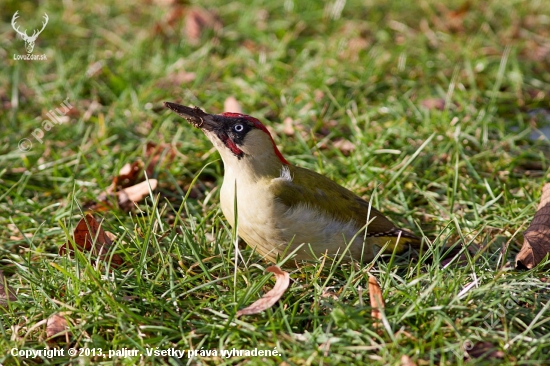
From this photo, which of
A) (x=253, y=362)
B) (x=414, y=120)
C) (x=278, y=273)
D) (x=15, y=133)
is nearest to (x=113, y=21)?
(x=15, y=133)

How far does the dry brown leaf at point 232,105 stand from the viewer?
184 inches

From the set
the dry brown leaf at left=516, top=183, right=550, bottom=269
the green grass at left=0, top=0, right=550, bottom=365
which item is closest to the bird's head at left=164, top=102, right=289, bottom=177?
the green grass at left=0, top=0, right=550, bottom=365

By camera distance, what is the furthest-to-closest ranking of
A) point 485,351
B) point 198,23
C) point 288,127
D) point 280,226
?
point 198,23 < point 288,127 < point 280,226 < point 485,351

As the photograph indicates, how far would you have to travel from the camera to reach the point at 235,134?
10.6ft

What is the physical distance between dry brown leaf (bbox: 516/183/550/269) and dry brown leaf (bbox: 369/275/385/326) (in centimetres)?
87

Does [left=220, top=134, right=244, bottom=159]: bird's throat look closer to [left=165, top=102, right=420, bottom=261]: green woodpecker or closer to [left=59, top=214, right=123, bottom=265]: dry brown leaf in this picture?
[left=165, top=102, right=420, bottom=261]: green woodpecker

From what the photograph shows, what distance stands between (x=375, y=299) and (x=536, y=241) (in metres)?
1.04

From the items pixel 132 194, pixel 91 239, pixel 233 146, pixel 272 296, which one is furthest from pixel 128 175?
pixel 272 296

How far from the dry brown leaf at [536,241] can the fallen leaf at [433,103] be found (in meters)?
1.56

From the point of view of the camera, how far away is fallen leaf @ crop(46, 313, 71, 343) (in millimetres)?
2633

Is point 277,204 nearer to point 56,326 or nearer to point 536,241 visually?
point 56,326

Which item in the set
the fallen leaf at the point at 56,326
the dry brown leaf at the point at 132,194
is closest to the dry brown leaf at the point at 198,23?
the dry brown leaf at the point at 132,194

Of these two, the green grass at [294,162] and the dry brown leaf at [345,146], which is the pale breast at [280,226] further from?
the dry brown leaf at [345,146]

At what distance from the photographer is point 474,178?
13.1 ft
